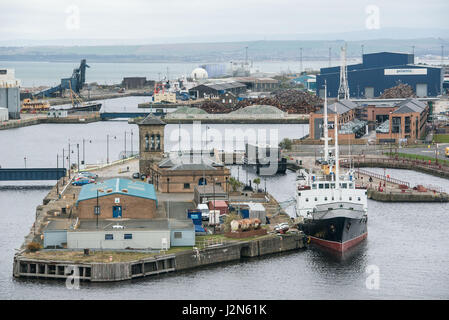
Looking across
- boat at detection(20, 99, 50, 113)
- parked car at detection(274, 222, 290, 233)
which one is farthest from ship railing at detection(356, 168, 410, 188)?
boat at detection(20, 99, 50, 113)

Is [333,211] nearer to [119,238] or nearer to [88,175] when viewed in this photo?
[119,238]

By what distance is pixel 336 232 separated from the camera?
3394cm

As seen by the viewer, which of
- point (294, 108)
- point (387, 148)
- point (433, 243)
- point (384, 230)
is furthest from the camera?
point (294, 108)

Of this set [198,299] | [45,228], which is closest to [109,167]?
[45,228]

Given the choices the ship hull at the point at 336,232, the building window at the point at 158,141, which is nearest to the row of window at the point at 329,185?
the ship hull at the point at 336,232

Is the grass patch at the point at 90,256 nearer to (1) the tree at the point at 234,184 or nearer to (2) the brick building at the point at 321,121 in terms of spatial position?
(1) the tree at the point at 234,184

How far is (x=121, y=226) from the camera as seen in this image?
31.9 metres

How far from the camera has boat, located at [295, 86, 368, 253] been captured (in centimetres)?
3403

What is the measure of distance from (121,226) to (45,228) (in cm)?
250

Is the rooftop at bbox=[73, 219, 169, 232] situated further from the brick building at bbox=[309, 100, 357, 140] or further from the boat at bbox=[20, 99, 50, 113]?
the boat at bbox=[20, 99, 50, 113]

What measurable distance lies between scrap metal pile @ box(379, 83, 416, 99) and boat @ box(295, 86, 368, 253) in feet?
217

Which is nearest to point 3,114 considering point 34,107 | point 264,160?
point 34,107

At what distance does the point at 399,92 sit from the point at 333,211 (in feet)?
232
